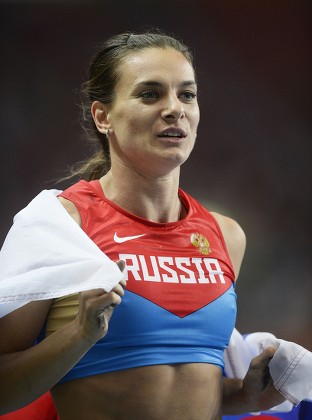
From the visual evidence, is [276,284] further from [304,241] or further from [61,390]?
[61,390]

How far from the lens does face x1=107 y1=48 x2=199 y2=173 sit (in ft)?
6.62

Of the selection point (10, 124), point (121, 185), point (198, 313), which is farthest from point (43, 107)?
point (198, 313)

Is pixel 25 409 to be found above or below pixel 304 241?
above

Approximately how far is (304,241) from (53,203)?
2.42 m

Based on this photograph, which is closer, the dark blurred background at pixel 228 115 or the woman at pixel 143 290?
the woman at pixel 143 290

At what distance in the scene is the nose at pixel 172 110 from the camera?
201cm

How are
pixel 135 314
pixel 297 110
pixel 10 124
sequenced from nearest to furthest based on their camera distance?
pixel 135 314 → pixel 10 124 → pixel 297 110

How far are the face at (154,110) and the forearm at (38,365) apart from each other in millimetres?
516

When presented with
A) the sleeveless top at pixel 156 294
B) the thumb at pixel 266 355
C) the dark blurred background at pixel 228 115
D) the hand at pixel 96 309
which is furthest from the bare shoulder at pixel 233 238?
the dark blurred background at pixel 228 115

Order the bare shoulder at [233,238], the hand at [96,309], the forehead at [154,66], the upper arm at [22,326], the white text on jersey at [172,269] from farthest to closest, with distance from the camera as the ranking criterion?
the bare shoulder at [233,238], the forehead at [154,66], the white text on jersey at [172,269], the upper arm at [22,326], the hand at [96,309]

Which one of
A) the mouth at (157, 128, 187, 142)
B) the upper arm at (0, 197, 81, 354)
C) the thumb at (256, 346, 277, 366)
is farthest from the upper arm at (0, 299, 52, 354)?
the thumb at (256, 346, 277, 366)

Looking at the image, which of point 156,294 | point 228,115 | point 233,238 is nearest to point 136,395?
point 156,294

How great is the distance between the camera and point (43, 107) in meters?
4.02

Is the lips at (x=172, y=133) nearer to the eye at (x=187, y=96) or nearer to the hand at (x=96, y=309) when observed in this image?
the eye at (x=187, y=96)
